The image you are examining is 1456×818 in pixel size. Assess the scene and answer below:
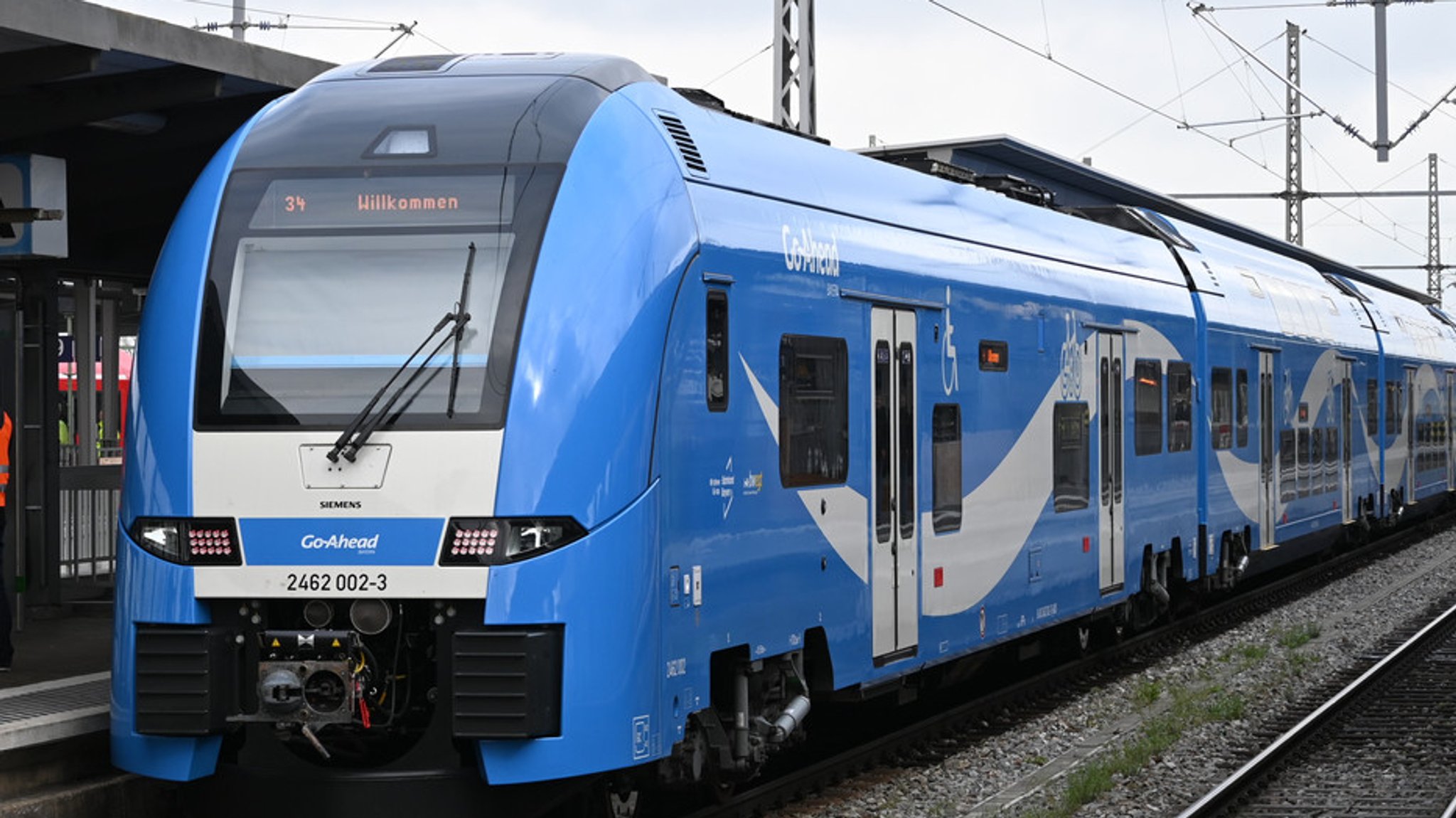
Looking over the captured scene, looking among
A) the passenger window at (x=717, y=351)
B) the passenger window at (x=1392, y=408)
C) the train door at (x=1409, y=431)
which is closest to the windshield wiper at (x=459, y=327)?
the passenger window at (x=717, y=351)

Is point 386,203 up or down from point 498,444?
up

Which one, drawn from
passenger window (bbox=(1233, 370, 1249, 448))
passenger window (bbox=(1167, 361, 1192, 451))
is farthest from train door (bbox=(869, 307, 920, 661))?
passenger window (bbox=(1233, 370, 1249, 448))

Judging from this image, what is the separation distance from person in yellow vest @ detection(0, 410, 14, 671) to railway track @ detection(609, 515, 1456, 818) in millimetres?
3443

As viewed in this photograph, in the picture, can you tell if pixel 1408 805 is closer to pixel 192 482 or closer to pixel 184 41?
pixel 192 482

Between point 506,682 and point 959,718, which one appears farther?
point 959,718

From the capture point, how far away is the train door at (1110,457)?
13.8 meters

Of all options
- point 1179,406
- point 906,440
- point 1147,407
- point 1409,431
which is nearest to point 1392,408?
point 1409,431

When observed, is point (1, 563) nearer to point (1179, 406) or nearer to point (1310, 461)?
point (1179, 406)

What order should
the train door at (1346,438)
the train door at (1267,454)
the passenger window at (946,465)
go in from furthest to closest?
the train door at (1346,438) < the train door at (1267,454) < the passenger window at (946,465)

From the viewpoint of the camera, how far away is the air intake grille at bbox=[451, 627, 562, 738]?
23.1 ft

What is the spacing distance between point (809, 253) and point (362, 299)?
2.40 meters

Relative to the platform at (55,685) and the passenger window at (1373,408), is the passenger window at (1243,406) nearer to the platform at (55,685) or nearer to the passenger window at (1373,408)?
the passenger window at (1373,408)

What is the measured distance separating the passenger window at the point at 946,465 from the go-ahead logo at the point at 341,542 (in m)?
4.13

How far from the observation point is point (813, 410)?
29.8 ft
